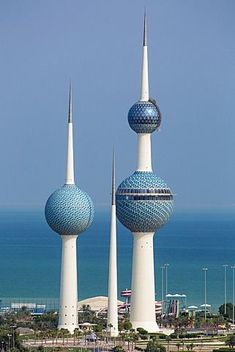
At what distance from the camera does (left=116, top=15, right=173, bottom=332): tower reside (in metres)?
84.8

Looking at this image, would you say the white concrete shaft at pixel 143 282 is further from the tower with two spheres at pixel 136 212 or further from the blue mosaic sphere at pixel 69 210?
the blue mosaic sphere at pixel 69 210

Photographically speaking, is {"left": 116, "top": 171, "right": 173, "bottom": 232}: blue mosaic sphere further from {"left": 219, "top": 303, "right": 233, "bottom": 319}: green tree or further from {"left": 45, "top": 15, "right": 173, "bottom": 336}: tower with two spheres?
{"left": 219, "top": 303, "right": 233, "bottom": 319}: green tree

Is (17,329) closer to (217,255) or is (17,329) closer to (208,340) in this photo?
(208,340)

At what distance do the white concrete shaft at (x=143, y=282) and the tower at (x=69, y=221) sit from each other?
3095 mm

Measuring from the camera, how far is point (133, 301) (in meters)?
85.8

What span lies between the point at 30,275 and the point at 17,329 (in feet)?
247

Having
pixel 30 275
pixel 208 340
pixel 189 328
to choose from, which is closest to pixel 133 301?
pixel 189 328

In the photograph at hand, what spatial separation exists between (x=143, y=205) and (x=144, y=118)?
14.6 feet

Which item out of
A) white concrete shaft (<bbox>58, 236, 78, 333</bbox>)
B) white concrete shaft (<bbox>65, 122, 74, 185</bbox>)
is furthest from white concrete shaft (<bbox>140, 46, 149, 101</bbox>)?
white concrete shaft (<bbox>58, 236, 78, 333</bbox>)

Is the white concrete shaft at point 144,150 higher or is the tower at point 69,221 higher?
the white concrete shaft at point 144,150

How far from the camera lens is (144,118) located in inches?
3317

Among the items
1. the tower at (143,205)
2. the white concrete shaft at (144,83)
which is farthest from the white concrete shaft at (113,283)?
the white concrete shaft at (144,83)

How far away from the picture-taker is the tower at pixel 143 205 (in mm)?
84750

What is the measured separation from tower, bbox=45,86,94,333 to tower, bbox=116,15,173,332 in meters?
2.26
